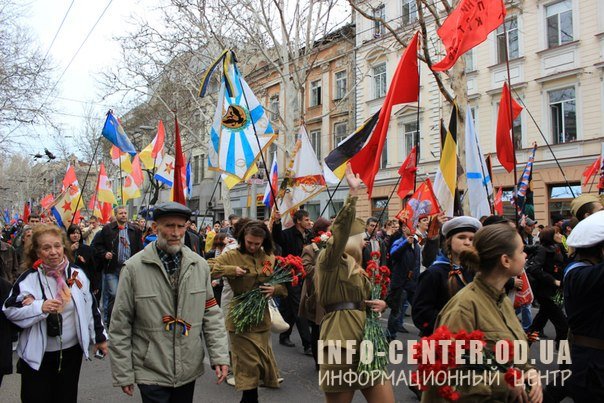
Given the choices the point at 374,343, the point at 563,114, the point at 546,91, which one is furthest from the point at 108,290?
the point at 546,91

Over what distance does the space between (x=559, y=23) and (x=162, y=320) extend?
67.9 ft

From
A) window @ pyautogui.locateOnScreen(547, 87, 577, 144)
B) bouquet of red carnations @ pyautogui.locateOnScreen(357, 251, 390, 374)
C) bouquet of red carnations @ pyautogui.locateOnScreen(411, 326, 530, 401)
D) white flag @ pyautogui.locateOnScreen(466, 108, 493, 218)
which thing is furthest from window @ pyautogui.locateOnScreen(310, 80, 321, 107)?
bouquet of red carnations @ pyautogui.locateOnScreen(411, 326, 530, 401)

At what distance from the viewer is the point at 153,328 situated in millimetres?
3299

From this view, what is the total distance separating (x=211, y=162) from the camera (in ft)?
25.7

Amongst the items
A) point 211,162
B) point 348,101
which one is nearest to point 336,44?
point 348,101

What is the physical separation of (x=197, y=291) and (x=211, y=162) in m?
4.52

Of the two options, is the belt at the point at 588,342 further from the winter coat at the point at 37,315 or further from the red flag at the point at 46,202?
the red flag at the point at 46,202

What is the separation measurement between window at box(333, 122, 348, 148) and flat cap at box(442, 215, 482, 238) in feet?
87.0

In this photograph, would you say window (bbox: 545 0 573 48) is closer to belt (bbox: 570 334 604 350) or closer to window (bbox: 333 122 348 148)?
window (bbox: 333 122 348 148)

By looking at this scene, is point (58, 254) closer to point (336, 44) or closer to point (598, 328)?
point (598, 328)

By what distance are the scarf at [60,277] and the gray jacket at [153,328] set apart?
2.61 feet

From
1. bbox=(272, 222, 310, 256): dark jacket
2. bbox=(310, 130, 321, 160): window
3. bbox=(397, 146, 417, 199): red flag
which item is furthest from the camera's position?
bbox=(310, 130, 321, 160): window

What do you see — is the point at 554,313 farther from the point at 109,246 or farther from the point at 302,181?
the point at 109,246

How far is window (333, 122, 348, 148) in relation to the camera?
29.9 m
